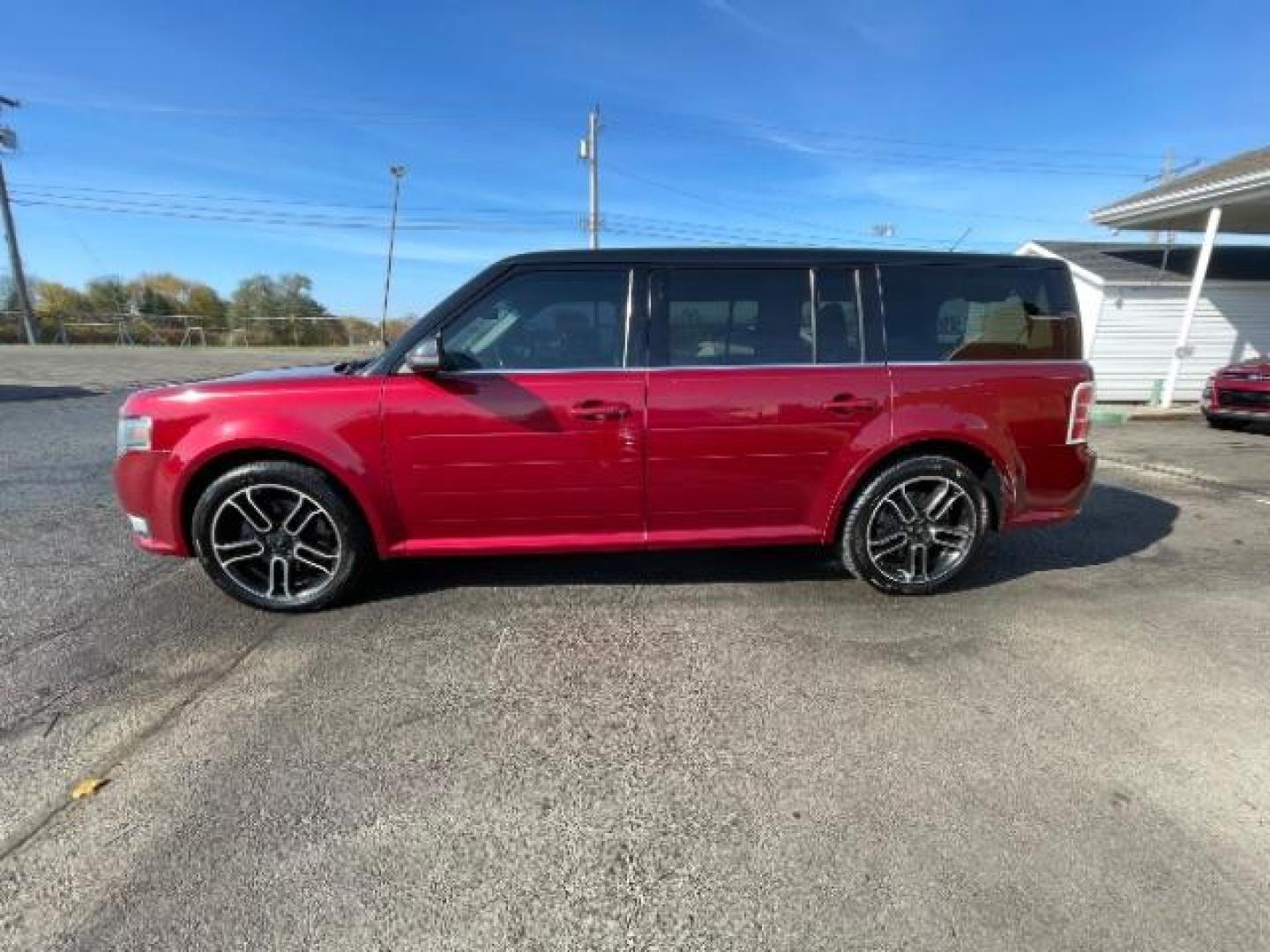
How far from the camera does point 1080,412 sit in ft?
12.3

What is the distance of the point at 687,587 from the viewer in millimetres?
3814

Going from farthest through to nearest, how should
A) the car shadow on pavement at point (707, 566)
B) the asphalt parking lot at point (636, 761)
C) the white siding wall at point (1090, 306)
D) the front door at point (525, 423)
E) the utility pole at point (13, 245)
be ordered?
1. the utility pole at point (13, 245)
2. the white siding wall at point (1090, 306)
3. the car shadow on pavement at point (707, 566)
4. the front door at point (525, 423)
5. the asphalt parking lot at point (636, 761)

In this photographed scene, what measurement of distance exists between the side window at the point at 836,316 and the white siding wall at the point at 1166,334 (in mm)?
12514

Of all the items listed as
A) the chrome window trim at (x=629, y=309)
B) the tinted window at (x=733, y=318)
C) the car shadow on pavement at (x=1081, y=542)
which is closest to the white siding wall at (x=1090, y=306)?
the car shadow on pavement at (x=1081, y=542)

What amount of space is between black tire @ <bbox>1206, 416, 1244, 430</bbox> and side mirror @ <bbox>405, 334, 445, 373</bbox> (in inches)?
469

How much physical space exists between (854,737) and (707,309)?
7.06 ft

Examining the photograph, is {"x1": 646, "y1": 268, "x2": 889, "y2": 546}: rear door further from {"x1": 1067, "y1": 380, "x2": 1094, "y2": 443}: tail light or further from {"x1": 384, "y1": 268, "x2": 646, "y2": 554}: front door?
{"x1": 1067, "y1": 380, "x2": 1094, "y2": 443}: tail light

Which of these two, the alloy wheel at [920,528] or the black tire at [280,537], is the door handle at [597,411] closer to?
the black tire at [280,537]

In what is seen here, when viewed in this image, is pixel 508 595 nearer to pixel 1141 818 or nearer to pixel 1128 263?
pixel 1141 818

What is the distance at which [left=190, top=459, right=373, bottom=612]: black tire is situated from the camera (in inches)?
132

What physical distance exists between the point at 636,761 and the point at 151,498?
2.76 meters

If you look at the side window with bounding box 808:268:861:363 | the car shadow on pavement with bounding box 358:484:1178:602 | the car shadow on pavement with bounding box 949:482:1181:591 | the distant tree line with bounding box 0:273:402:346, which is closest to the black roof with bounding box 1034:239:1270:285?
the car shadow on pavement with bounding box 949:482:1181:591

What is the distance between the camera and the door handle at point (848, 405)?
350 centimetres

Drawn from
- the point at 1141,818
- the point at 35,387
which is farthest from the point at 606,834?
the point at 35,387
